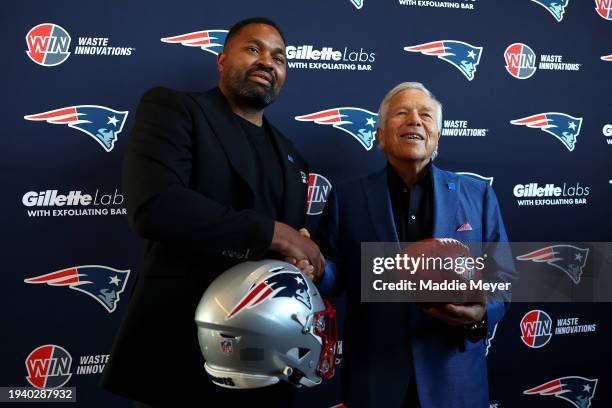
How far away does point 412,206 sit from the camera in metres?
1.81

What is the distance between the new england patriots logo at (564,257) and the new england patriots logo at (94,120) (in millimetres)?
2146

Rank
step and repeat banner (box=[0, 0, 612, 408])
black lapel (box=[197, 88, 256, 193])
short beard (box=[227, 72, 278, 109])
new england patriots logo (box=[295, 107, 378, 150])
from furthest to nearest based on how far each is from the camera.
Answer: new england patriots logo (box=[295, 107, 378, 150])
step and repeat banner (box=[0, 0, 612, 408])
short beard (box=[227, 72, 278, 109])
black lapel (box=[197, 88, 256, 193])

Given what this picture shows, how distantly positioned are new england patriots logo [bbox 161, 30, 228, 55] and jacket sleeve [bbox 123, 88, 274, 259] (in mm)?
800

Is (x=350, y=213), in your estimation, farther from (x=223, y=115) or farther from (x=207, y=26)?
(x=207, y=26)

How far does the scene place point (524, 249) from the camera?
275cm

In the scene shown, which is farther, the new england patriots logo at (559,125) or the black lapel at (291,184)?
the new england patriots logo at (559,125)

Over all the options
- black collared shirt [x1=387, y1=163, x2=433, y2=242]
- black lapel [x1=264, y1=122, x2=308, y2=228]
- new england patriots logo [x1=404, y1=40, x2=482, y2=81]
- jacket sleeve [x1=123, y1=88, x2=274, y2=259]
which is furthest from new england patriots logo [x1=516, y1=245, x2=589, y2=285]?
jacket sleeve [x1=123, y1=88, x2=274, y2=259]

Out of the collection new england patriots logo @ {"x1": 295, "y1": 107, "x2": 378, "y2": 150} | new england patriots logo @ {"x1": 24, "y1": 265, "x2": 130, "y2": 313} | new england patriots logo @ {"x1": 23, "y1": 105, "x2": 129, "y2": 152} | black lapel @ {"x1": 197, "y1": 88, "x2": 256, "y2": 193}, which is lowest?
new england patriots logo @ {"x1": 24, "y1": 265, "x2": 130, "y2": 313}

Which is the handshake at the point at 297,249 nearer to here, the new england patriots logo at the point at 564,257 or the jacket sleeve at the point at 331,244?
the jacket sleeve at the point at 331,244

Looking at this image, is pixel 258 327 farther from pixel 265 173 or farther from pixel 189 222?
pixel 265 173

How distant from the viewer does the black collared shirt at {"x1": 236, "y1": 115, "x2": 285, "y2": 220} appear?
5.43ft

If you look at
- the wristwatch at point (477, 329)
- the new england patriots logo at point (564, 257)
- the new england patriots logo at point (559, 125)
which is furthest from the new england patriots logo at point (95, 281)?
the new england patriots logo at point (559, 125)

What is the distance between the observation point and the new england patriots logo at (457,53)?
8.34 ft

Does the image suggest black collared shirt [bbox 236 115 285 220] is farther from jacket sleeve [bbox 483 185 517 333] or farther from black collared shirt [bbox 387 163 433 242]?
jacket sleeve [bbox 483 185 517 333]
